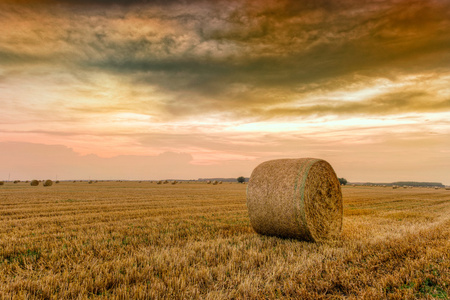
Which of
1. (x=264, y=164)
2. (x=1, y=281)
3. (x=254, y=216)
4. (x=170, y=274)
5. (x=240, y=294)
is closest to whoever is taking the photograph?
(x=240, y=294)

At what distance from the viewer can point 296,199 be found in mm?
8141

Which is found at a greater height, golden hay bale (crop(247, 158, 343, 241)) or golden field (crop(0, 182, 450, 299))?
golden hay bale (crop(247, 158, 343, 241))

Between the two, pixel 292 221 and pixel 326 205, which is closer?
pixel 292 221

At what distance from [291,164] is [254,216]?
197 cm

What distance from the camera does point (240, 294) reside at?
425 cm

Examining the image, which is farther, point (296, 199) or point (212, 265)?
point (296, 199)

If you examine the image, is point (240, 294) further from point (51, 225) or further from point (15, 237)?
point (51, 225)

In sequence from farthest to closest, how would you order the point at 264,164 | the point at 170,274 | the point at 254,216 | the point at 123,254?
1. the point at 264,164
2. the point at 254,216
3. the point at 123,254
4. the point at 170,274

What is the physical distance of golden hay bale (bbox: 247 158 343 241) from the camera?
26.7 ft

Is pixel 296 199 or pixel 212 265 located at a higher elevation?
pixel 296 199

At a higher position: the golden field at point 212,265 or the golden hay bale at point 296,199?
the golden hay bale at point 296,199

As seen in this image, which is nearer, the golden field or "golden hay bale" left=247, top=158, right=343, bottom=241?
the golden field

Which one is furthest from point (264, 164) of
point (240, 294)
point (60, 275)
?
point (60, 275)

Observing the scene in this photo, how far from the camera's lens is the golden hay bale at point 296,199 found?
8125 millimetres
